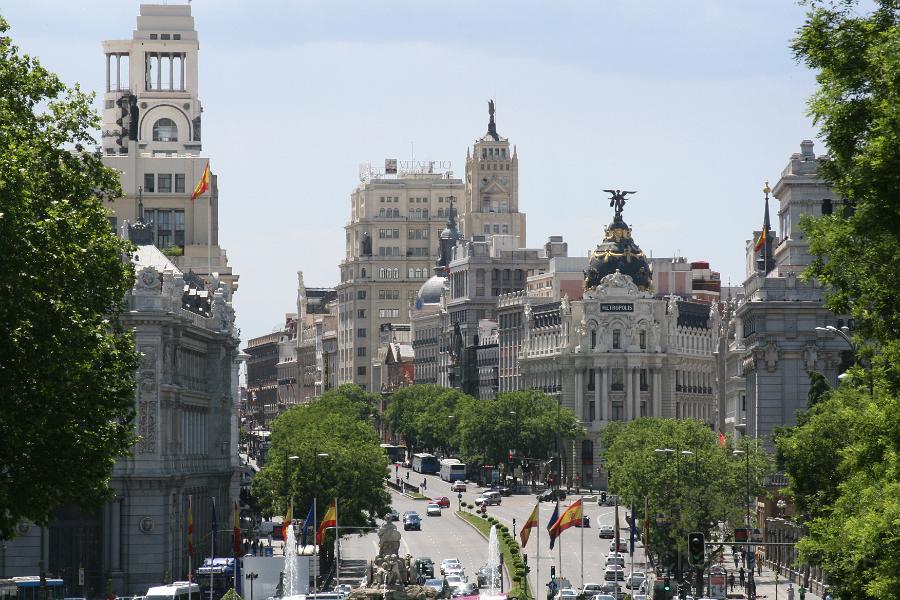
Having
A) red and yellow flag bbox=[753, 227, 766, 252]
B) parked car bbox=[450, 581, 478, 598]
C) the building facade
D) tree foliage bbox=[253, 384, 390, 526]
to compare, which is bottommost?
parked car bbox=[450, 581, 478, 598]

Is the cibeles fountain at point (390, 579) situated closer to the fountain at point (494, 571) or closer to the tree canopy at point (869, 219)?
the fountain at point (494, 571)

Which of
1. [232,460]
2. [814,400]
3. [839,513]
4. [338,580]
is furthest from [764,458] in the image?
[839,513]

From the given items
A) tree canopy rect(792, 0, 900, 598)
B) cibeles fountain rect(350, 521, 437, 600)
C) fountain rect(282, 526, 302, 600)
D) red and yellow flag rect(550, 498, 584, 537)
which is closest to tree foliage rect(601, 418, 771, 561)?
red and yellow flag rect(550, 498, 584, 537)

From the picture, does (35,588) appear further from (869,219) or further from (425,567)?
(869,219)

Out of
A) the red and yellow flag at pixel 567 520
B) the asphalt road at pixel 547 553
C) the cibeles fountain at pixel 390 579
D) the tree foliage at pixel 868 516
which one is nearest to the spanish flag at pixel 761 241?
the asphalt road at pixel 547 553

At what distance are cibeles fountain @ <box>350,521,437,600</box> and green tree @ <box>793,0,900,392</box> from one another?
127ft

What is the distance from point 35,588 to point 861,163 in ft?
247

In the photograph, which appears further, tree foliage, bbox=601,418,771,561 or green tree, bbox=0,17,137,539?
tree foliage, bbox=601,418,771,561

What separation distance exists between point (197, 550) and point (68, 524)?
60.8 feet

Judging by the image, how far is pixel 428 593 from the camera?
10056 centimetres

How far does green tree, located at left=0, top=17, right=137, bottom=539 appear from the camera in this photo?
6350cm

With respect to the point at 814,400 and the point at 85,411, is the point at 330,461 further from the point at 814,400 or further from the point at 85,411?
the point at 85,411

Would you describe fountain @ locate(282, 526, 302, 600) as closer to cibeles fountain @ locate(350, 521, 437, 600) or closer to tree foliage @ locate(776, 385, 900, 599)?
cibeles fountain @ locate(350, 521, 437, 600)

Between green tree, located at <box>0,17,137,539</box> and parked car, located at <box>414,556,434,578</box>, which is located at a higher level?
green tree, located at <box>0,17,137,539</box>
